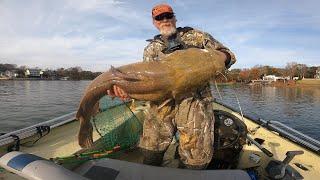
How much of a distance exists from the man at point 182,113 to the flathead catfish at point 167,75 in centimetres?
31

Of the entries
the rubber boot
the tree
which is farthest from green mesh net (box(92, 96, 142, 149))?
the tree

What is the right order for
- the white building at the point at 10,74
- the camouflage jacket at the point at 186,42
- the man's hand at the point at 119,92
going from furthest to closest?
the white building at the point at 10,74 < the camouflage jacket at the point at 186,42 < the man's hand at the point at 119,92

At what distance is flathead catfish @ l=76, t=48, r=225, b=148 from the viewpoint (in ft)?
10.9

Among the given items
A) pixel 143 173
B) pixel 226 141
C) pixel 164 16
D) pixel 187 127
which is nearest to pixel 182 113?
pixel 187 127

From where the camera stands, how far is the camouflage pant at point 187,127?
3982 mm

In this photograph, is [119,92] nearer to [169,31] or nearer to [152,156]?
[169,31]

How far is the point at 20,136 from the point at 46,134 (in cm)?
73

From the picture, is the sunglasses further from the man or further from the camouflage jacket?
the camouflage jacket

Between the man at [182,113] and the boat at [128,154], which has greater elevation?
the man at [182,113]

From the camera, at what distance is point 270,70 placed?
431ft

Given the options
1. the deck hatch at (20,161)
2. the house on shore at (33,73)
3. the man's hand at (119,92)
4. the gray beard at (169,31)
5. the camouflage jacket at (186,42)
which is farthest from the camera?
the house on shore at (33,73)

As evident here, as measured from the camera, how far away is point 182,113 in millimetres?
4020

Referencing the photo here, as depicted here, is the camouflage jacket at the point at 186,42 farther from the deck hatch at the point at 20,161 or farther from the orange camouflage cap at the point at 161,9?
the deck hatch at the point at 20,161

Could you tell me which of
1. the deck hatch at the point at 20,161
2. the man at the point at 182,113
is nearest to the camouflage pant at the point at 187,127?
the man at the point at 182,113
